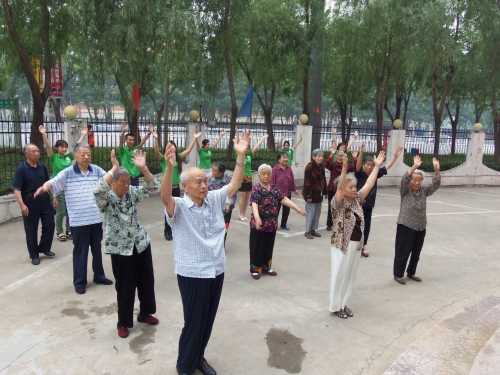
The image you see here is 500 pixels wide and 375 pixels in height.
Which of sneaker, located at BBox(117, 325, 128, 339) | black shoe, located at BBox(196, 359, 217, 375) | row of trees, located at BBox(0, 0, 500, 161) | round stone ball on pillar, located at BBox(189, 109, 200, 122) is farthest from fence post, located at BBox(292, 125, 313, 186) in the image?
black shoe, located at BBox(196, 359, 217, 375)

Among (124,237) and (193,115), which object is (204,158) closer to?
(193,115)

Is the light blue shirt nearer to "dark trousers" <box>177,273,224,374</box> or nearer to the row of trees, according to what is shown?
"dark trousers" <box>177,273,224,374</box>

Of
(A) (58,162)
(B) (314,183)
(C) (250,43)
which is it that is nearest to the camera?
(A) (58,162)

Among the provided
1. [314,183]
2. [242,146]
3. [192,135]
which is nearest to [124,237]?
[242,146]

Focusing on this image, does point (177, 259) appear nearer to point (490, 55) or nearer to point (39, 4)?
point (39, 4)

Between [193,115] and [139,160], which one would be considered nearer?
[139,160]

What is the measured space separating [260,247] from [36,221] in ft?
10.4

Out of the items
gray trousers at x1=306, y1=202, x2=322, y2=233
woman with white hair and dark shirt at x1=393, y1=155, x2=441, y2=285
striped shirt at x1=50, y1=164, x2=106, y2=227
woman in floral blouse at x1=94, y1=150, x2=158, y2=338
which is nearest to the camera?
woman in floral blouse at x1=94, y1=150, x2=158, y2=338

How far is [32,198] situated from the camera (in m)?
6.02

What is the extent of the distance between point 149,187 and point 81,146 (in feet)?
4.56

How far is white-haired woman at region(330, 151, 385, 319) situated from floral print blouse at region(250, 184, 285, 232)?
3.83 ft

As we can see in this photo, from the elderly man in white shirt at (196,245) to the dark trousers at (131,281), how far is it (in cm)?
90

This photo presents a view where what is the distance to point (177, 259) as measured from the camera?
10.6 ft

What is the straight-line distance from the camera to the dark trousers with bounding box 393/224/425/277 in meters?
5.59
